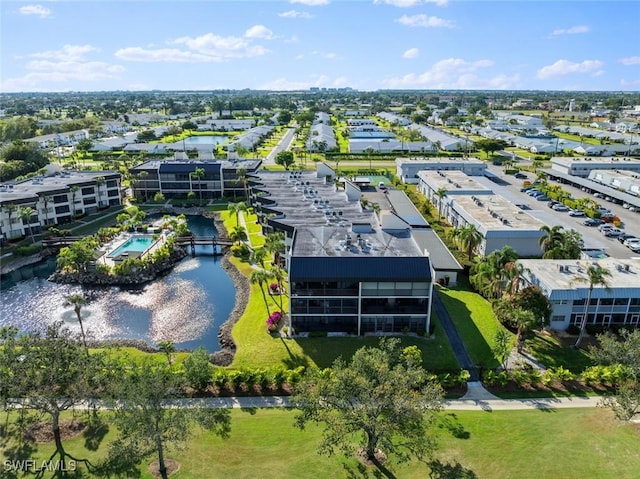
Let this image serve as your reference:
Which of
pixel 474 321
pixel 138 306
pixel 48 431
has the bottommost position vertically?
pixel 138 306

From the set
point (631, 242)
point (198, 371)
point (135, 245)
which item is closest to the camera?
point (198, 371)

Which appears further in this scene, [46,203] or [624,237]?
[46,203]

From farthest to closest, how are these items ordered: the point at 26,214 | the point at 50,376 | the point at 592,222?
the point at 592,222
the point at 26,214
the point at 50,376

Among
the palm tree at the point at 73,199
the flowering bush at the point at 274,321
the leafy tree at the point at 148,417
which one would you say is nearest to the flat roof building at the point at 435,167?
the palm tree at the point at 73,199

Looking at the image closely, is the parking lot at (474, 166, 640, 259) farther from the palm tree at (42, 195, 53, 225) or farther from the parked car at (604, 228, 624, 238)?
the palm tree at (42, 195, 53, 225)

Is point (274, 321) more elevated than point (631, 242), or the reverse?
point (631, 242)

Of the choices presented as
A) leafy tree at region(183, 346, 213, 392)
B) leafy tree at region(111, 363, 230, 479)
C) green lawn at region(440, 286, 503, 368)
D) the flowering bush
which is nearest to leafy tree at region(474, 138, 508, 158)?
green lawn at region(440, 286, 503, 368)

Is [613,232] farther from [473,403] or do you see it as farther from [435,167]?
[473,403]

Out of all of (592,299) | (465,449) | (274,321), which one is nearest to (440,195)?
(592,299)
